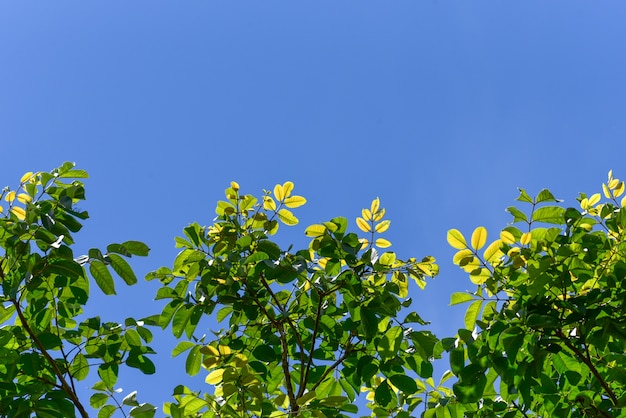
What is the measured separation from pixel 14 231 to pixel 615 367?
298cm

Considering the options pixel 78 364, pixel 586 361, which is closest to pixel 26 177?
pixel 78 364

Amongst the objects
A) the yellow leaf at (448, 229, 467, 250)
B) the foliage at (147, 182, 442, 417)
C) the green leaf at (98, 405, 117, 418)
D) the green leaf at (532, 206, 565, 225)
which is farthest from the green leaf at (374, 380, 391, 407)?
the green leaf at (98, 405, 117, 418)

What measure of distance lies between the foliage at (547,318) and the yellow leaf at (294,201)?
0.93 m

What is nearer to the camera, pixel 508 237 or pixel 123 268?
pixel 123 268

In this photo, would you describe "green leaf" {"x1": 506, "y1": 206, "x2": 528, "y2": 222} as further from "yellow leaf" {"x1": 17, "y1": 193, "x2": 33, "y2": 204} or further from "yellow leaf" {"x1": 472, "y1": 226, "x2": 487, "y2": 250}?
"yellow leaf" {"x1": 17, "y1": 193, "x2": 33, "y2": 204}

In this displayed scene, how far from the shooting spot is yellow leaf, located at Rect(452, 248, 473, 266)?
3.22m

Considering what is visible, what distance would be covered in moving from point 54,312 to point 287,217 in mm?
1359

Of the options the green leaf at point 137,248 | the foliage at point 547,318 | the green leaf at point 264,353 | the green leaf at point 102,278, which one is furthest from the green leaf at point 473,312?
the green leaf at point 102,278

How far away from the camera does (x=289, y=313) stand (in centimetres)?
348

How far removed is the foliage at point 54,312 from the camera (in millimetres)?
2863

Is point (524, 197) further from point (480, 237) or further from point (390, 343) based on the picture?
point (390, 343)

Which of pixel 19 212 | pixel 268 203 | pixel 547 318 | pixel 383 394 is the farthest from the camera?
pixel 268 203

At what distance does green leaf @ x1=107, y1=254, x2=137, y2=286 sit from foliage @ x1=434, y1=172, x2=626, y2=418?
5.15ft

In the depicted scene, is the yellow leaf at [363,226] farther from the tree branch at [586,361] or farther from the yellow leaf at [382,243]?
the tree branch at [586,361]
